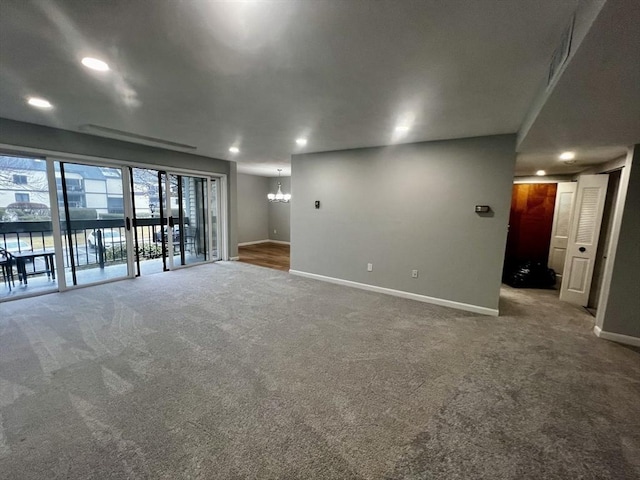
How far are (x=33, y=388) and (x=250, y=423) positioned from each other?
1782 millimetres

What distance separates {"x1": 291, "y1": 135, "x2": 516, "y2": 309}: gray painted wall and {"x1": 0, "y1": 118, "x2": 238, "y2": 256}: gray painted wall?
2.15 metres

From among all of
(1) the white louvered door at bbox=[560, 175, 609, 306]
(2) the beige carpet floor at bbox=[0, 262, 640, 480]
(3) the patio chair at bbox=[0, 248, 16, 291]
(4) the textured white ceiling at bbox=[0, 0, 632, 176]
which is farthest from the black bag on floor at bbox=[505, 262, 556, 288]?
(3) the patio chair at bbox=[0, 248, 16, 291]

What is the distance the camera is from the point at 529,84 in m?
2.13

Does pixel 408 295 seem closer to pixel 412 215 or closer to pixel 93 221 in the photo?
pixel 412 215

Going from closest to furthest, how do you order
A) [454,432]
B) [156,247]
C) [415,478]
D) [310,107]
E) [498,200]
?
[415,478], [454,432], [310,107], [498,200], [156,247]

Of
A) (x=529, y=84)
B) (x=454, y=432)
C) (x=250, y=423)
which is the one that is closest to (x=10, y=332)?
(x=250, y=423)

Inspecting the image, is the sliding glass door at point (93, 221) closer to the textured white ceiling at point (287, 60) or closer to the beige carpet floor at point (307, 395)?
the beige carpet floor at point (307, 395)

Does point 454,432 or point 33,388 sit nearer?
point 454,432

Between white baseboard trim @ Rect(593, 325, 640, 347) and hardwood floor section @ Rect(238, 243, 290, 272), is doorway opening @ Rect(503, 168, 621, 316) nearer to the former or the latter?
white baseboard trim @ Rect(593, 325, 640, 347)

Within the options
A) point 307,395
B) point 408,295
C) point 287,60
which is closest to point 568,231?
point 408,295

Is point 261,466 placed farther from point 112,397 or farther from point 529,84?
point 529,84

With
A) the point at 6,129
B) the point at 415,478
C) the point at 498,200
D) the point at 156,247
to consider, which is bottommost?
the point at 415,478

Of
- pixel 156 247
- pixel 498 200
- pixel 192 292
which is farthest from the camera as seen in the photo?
pixel 156 247

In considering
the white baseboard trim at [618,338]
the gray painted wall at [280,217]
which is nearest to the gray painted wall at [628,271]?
the white baseboard trim at [618,338]
